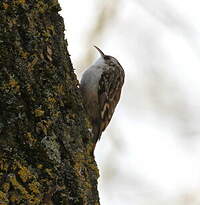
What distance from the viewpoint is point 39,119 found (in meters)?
Answer: 1.52

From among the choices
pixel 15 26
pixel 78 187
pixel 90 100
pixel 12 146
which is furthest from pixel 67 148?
pixel 90 100

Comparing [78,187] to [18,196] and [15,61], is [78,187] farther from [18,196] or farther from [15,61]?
[15,61]

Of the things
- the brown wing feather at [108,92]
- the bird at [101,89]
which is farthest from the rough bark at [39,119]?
the brown wing feather at [108,92]

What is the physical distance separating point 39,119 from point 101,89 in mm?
1719

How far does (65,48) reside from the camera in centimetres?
181

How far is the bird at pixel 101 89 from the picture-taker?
3.03 metres

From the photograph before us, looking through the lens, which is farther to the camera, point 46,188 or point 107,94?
point 107,94

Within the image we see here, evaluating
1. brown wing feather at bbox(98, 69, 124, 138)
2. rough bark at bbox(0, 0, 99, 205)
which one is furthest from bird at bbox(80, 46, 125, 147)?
rough bark at bbox(0, 0, 99, 205)

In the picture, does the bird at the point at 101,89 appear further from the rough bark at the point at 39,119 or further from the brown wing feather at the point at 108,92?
the rough bark at the point at 39,119

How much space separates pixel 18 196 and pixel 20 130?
17 centimetres

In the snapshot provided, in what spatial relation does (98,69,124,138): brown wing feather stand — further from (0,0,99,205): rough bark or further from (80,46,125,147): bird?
(0,0,99,205): rough bark

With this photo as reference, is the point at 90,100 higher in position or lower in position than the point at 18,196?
higher

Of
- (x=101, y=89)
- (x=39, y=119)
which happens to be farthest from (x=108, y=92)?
(x=39, y=119)

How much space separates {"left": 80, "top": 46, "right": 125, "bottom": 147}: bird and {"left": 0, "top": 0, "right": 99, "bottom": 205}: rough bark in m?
1.17
